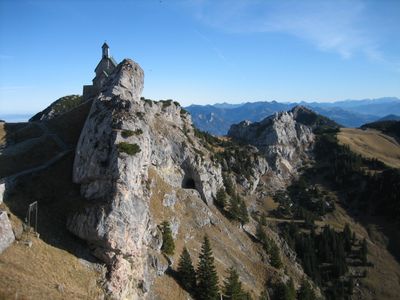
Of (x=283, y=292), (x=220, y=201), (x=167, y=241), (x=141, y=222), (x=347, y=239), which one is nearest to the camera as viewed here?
(x=141, y=222)

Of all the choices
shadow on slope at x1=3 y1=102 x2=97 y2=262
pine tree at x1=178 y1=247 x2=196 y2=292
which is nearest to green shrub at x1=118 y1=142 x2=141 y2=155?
shadow on slope at x1=3 y1=102 x2=97 y2=262

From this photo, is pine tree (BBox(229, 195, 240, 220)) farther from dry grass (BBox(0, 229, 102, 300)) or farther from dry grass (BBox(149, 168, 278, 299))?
dry grass (BBox(0, 229, 102, 300))

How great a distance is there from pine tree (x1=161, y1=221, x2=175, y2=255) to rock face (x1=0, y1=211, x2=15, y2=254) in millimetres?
33974

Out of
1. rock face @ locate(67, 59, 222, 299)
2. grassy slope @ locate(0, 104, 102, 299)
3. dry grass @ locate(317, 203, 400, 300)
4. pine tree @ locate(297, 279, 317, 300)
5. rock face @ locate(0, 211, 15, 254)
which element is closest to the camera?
grassy slope @ locate(0, 104, 102, 299)

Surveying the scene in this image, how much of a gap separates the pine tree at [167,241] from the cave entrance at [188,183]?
36.1 m

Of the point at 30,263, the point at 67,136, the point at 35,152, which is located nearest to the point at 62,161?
the point at 35,152

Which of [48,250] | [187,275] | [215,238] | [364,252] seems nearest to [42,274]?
[48,250]

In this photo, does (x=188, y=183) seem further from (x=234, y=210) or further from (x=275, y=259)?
(x=275, y=259)

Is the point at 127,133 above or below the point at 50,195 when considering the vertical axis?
above

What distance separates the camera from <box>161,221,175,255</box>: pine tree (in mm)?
74875

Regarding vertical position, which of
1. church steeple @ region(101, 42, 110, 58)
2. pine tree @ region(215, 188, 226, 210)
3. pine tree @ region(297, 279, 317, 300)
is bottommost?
pine tree @ region(297, 279, 317, 300)

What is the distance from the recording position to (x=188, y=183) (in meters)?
115

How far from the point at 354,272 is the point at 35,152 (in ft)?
374

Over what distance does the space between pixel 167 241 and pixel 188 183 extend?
4013 centimetres
